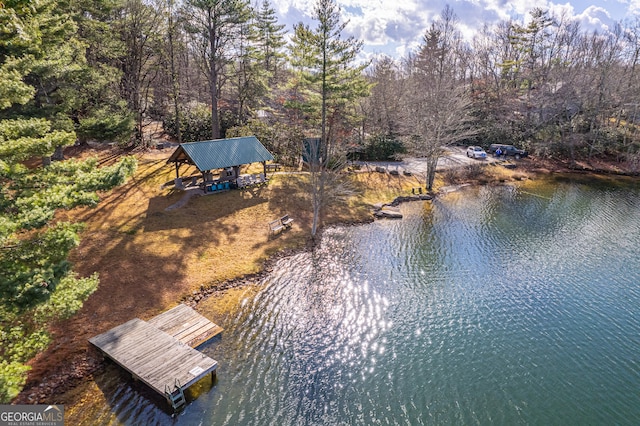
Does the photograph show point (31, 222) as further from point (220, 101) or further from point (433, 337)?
point (220, 101)

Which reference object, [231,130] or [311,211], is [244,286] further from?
[231,130]

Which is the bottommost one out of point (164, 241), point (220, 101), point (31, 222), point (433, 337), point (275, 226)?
point (433, 337)

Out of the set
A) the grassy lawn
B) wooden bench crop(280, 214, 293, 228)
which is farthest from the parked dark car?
wooden bench crop(280, 214, 293, 228)

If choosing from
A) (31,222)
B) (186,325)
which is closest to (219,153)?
(186,325)

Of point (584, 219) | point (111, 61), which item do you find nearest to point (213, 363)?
point (584, 219)

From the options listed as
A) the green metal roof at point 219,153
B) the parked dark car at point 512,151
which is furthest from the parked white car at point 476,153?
the green metal roof at point 219,153

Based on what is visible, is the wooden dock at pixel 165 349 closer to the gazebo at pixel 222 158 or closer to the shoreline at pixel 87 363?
the shoreline at pixel 87 363
